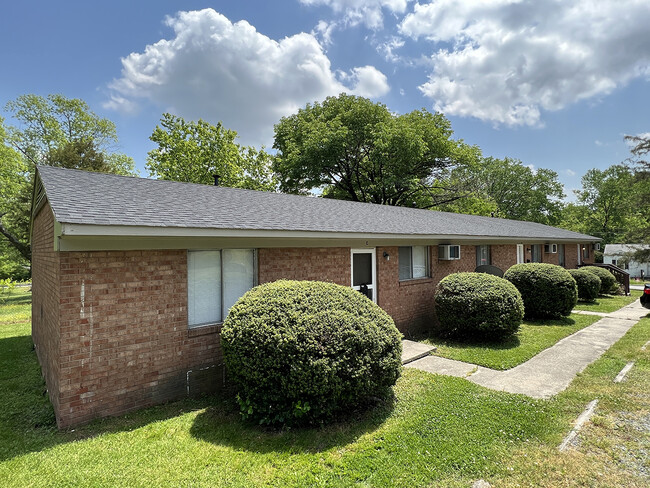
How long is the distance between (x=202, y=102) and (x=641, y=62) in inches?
869

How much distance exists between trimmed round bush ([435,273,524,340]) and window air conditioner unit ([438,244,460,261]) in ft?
4.20

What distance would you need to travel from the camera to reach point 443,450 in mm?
3412

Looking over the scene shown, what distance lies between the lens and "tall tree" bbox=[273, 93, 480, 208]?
23.2m

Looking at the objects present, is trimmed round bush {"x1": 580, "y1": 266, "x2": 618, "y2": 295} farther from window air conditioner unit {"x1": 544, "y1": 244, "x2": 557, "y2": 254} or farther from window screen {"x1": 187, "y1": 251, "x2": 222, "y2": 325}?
window screen {"x1": 187, "y1": 251, "x2": 222, "y2": 325}

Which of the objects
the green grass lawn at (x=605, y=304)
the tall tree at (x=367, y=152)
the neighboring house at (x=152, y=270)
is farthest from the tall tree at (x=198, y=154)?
the green grass lawn at (x=605, y=304)

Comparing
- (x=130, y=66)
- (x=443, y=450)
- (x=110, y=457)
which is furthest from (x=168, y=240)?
(x=130, y=66)

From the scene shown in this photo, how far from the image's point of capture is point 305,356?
12.5 ft

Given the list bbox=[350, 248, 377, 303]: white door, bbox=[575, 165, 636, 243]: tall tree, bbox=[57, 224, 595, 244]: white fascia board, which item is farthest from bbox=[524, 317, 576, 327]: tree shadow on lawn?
bbox=[575, 165, 636, 243]: tall tree

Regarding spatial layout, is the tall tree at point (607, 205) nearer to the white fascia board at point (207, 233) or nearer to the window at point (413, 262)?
the window at point (413, 262)

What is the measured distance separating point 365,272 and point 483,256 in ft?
20.5

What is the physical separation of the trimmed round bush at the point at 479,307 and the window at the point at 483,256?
3.66 m

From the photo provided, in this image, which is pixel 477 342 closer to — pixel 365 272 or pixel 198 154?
pixel 365 272

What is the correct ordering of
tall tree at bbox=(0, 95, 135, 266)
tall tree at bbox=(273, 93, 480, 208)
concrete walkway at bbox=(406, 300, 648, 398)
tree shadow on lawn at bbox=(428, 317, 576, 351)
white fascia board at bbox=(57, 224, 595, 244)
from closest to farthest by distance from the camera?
white fascia board at bbox=(57, 224, 595, 244) → concrete walkway at bbox=(406, 300, 648, 398) → tree shadow on lawn at bbox=(428, 317, 576, 351) → tall tree at bbox=(0, 95, 135, 266) → tall tree at bbox=(273, 93, 480, 208)

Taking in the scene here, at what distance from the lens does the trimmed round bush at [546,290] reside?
978 centimetres
